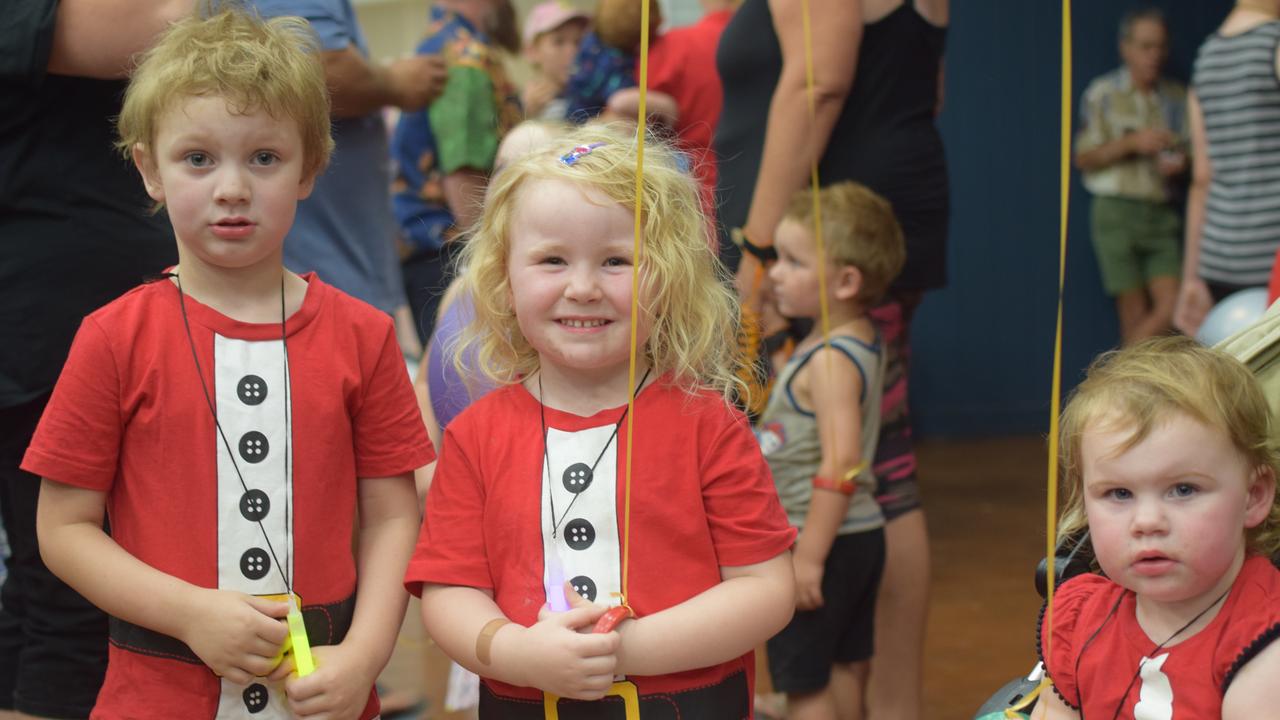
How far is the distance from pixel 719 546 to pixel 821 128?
1.34 metres

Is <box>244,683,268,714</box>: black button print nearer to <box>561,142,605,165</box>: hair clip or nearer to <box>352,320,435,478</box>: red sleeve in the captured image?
<box>352,320,435,478</box>: red sleeve

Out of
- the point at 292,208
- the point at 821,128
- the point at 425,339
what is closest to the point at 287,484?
the point at 292,208

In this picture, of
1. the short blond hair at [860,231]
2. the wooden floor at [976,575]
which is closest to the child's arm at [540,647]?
the short blond hair at [860,231]

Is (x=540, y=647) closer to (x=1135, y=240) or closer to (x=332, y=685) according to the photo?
(x=332, y=685)

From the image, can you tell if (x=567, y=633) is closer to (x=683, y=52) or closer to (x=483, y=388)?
(x=483, y=388)

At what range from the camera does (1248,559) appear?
1.58 m

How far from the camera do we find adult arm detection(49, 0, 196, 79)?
1.97 metres

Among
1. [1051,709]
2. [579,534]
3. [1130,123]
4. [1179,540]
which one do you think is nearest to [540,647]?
[579,534]

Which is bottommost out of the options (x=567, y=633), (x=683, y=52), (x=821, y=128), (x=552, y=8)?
(x=567, y=633)

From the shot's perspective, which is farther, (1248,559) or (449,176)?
(449,176)

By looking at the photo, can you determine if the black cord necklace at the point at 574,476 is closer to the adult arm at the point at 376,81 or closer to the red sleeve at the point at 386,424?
the red sleeve at the point at 386,424

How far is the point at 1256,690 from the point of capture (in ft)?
4.77

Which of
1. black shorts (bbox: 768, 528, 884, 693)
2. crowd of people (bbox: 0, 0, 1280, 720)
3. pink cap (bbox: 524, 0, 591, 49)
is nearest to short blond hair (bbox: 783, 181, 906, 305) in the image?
black shorts (bbox: 768, 528, 884, 693)

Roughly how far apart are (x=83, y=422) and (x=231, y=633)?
0.31 meters
